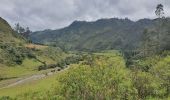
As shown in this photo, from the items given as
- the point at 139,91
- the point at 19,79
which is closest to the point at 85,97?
the point at 139,91

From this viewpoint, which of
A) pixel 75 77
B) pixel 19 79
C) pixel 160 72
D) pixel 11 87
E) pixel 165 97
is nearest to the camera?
pixel 75 77

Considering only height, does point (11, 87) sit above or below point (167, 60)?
below

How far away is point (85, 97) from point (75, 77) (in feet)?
13.3

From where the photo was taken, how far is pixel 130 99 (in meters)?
65.4

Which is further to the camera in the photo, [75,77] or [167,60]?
[167,60]

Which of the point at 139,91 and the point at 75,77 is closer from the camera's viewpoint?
the point at 75,77

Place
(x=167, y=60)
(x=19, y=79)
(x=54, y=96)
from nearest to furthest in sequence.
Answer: (x=54, y=96) < (x=167, y=60) < (x=19, y=79)

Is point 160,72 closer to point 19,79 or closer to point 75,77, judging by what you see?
point 75,77

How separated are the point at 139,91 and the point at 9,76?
117059 mm

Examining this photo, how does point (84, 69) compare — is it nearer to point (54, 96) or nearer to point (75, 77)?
point (75, 77)

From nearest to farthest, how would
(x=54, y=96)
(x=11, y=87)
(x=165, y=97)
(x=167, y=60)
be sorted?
1. (x=54, y=96)
2. (x=165, y=97)
3. (x=167, y=60)
4. (x=11, y=87)

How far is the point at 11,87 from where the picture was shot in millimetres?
150375

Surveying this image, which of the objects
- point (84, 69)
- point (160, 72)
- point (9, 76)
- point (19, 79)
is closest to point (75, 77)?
point (84, 69)

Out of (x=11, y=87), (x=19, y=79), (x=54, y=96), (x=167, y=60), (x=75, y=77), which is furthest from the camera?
(x=19, y=79)
